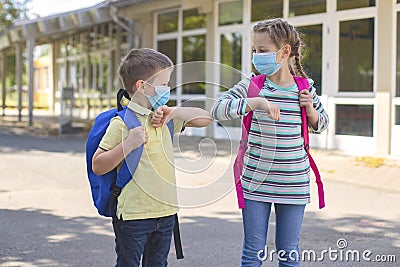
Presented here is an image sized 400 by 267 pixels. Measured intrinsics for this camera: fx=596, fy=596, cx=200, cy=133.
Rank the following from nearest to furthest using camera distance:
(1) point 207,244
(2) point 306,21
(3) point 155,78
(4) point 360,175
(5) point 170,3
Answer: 1. (3) point 155,78
2. (1) point 207,244
3. (4) point 360,175
4. (2) point 306,21
5. (5) point 170,3

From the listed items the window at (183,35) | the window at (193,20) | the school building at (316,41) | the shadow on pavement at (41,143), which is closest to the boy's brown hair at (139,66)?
the school building at (316,41)

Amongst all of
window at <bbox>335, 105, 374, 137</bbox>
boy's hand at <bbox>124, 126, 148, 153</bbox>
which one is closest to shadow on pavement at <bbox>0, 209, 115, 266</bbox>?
boy's hand at <bbox>124, 126, 148, 153</bbox>

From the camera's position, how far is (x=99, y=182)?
9.74 ft

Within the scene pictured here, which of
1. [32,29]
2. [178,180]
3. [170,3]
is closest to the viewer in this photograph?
[178,180]

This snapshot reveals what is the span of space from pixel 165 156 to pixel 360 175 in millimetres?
6513

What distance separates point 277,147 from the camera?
321 cm

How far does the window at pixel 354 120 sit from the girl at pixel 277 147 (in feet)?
27.3

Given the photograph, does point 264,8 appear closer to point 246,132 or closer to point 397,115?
point 397,115

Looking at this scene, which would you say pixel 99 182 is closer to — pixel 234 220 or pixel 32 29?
pixel 234 220

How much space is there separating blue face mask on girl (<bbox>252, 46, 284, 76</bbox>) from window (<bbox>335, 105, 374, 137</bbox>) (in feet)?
27.6

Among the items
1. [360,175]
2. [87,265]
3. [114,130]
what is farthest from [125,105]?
[360,175]

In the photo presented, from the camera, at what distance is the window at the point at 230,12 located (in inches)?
560

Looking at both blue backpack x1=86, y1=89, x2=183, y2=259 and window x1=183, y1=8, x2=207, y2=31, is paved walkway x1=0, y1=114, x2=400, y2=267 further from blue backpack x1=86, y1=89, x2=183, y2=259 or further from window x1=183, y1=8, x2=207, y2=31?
window x1=183, y1=8, x2=207, y2=31

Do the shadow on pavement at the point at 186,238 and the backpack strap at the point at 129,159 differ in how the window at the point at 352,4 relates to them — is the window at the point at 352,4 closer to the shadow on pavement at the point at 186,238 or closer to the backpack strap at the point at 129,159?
the shadow on pavement at the point at 186,238
